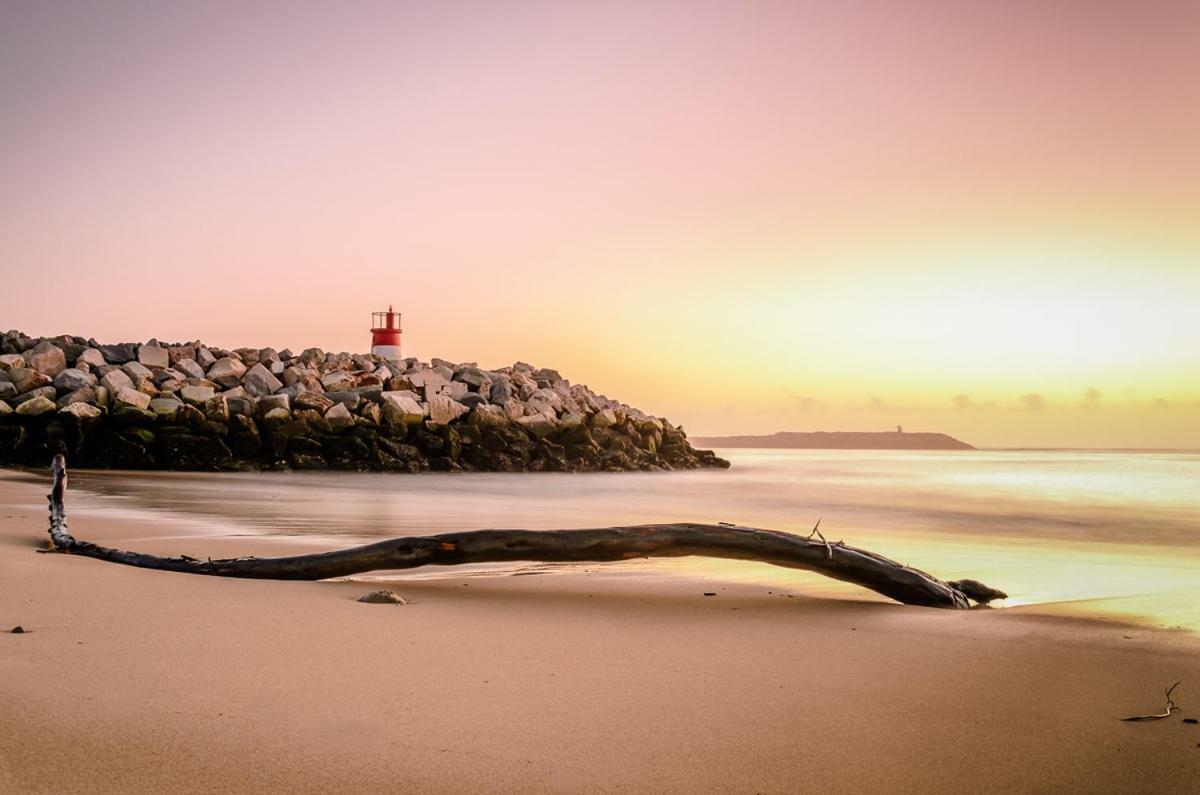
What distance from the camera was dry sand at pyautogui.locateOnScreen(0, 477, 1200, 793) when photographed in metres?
2.15

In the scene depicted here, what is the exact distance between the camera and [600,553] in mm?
5004

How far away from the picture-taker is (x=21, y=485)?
12.0 metres

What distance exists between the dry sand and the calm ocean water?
1314 millimetres

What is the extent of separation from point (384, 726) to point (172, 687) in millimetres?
751

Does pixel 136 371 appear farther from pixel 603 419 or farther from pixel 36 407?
pixel 603 419

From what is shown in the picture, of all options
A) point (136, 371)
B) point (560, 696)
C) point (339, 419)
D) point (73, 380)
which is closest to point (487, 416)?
point (339, 419)

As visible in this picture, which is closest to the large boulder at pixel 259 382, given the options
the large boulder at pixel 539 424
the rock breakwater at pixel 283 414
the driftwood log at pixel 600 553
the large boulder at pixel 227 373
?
the rock breakwater at pixel 283 414

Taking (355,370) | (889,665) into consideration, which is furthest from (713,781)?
(355,370)

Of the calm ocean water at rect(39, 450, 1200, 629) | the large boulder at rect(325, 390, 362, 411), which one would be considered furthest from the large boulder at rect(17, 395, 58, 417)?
the large boulder at rect(325, 390, 362, 411)

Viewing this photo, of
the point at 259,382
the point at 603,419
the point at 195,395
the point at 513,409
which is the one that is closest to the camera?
the point at 195,395

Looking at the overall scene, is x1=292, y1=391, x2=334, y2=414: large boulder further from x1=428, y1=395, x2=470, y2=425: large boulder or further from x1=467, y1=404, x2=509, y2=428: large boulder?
x1=467, y1=404, x2=509, y2=428: large boulder

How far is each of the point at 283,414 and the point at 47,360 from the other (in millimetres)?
5739

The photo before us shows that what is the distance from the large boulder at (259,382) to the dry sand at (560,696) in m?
18.2

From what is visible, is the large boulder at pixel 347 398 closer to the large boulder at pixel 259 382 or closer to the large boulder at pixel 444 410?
the large boulder at pixel 259 382
